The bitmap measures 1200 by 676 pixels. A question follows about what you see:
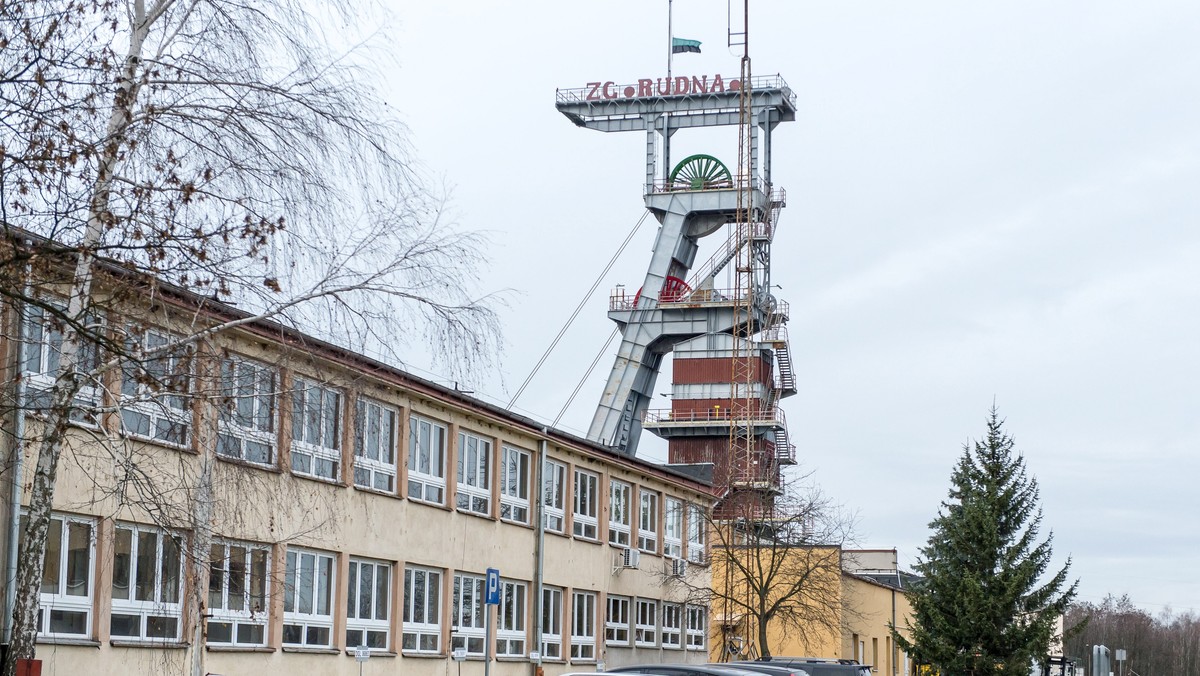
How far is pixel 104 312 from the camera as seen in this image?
38.2ft

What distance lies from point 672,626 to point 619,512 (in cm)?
536

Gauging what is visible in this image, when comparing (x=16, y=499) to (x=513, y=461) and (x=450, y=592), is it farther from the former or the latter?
(x=513, y=461)

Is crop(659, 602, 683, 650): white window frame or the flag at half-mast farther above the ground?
the flag at half-mast

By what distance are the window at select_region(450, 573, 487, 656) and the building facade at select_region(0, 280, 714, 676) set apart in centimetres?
6

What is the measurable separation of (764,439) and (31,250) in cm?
5921

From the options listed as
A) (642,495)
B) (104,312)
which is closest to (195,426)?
(104,312)

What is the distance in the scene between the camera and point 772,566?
132ft

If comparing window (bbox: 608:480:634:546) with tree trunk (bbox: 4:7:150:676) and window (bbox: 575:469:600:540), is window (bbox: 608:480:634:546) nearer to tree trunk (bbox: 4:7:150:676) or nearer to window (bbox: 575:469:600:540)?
window (bbox: 575:469:600:540)

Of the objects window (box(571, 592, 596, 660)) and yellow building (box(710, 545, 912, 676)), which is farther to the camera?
yellow building (box(710, 545, 912, 676))

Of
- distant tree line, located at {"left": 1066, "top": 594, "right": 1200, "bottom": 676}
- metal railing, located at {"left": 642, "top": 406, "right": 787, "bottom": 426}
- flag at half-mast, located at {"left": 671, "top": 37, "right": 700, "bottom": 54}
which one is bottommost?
distant tree line, located at {"left": 1066, "top": 594, "right": 1200, "bottom": 676}

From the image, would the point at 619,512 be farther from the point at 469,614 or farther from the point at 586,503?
the point at 469,614

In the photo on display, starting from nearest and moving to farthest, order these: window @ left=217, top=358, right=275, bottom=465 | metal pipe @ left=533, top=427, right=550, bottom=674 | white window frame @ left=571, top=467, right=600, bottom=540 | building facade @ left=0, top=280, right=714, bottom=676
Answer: window @ left=217, top=358, right=275, bottom=465
building facade @ left=0, top=280, right=714, bottom=676
metal pipe @ left=533, top=427, right=550, bottom=674
white window frame @ left=571, top=467, right=600, bottom=540

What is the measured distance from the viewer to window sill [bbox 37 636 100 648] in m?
17.3

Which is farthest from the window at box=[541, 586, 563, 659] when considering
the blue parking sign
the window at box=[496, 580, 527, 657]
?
the blue parking sign
